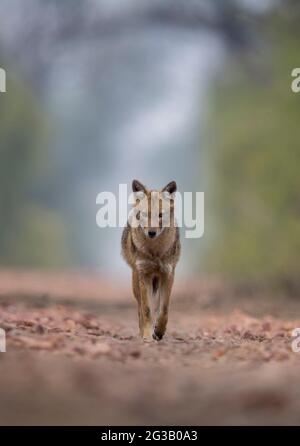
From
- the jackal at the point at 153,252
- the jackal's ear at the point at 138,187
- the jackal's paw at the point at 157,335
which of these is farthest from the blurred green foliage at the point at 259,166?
the jackal's paw at the point at 157,335

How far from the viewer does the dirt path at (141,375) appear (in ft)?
17.3

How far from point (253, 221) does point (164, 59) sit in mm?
19530

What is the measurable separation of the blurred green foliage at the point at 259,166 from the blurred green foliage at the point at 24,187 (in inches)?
408

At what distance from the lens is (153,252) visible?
977 centimetres

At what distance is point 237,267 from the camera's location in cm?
2436

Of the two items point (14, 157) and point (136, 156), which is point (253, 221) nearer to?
point (14, 157)

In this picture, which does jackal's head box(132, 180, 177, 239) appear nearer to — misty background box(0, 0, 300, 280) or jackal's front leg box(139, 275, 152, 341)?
jackal's front leg box(139, 275, 152, 341)

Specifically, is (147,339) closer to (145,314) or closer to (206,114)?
(145,314)

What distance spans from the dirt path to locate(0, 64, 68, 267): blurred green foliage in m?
23.6

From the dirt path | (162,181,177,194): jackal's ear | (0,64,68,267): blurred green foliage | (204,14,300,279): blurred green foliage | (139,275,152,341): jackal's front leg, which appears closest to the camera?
the dirt path

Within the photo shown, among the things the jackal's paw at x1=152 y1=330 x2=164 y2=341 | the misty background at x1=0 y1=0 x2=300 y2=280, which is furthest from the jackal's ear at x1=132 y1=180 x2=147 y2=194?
the misty background at x1=0 y1=0 x2=300 y2=280

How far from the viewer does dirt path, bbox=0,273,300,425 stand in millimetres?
5281

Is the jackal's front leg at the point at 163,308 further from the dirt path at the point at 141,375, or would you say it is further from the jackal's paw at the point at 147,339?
the dirt path at the point at 141,375

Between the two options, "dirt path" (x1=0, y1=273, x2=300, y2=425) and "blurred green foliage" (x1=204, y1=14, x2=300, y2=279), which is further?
"blurred green foliage" (x1=204, y1=14, x2=300, y2=279)
